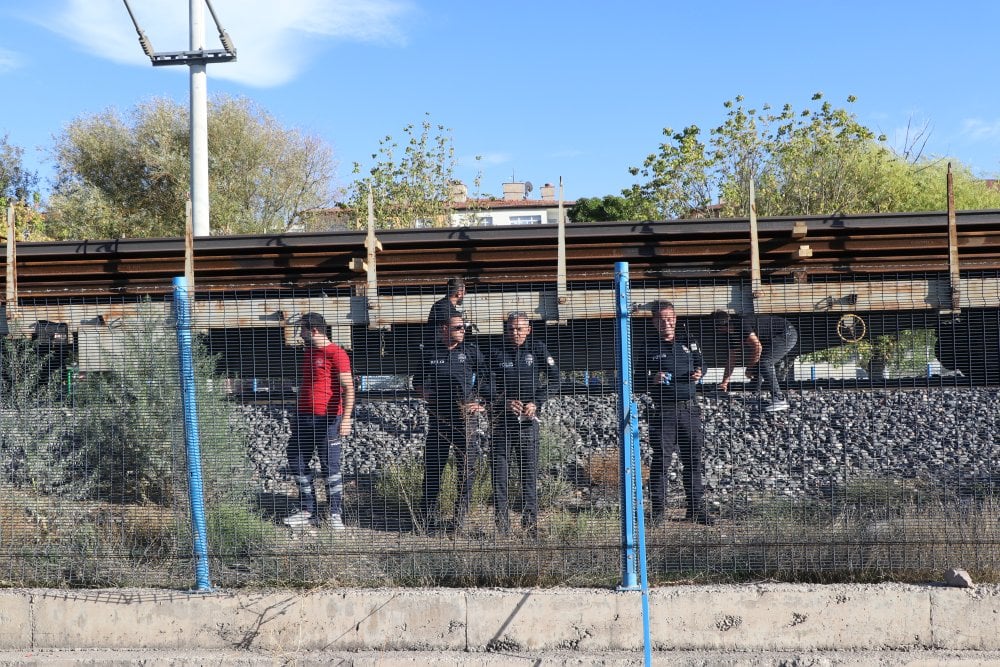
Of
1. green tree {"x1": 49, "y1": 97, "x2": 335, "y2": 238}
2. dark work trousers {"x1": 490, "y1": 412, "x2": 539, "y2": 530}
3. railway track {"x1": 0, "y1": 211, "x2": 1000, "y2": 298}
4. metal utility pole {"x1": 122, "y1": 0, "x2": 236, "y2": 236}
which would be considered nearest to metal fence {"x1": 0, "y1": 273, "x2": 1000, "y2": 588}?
dark work trousers {"x1": 490, "y1": 412, "x2": 539, "y2": 530}

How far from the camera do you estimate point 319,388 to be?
20.4 feet

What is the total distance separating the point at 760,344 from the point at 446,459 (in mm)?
2093

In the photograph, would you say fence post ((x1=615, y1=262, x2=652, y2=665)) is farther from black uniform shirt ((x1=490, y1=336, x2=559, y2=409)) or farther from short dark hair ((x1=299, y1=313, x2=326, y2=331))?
short dark hair ((x1=299, y1=313, x2=326, y2=331))

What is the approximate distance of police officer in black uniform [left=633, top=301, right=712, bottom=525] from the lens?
19.6 ft

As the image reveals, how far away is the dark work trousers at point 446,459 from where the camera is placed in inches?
236

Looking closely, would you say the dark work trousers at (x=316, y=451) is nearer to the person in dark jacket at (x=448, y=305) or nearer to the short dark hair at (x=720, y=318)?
the person in dark jacket at (x=448, y=305)

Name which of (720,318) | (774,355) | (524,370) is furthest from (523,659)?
(720,318)

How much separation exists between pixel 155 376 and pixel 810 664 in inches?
168

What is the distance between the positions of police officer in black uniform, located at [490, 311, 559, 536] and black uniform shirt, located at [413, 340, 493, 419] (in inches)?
3.6

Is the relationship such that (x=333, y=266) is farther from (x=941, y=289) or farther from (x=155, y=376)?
(x=941, y=289)

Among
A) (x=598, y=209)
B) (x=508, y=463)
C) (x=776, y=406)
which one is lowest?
(x=508, y=463)

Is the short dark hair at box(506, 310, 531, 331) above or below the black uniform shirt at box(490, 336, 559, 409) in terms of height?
above

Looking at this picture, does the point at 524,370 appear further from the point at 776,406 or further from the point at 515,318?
the point at 776,406

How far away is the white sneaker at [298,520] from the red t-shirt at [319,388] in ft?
2.06
